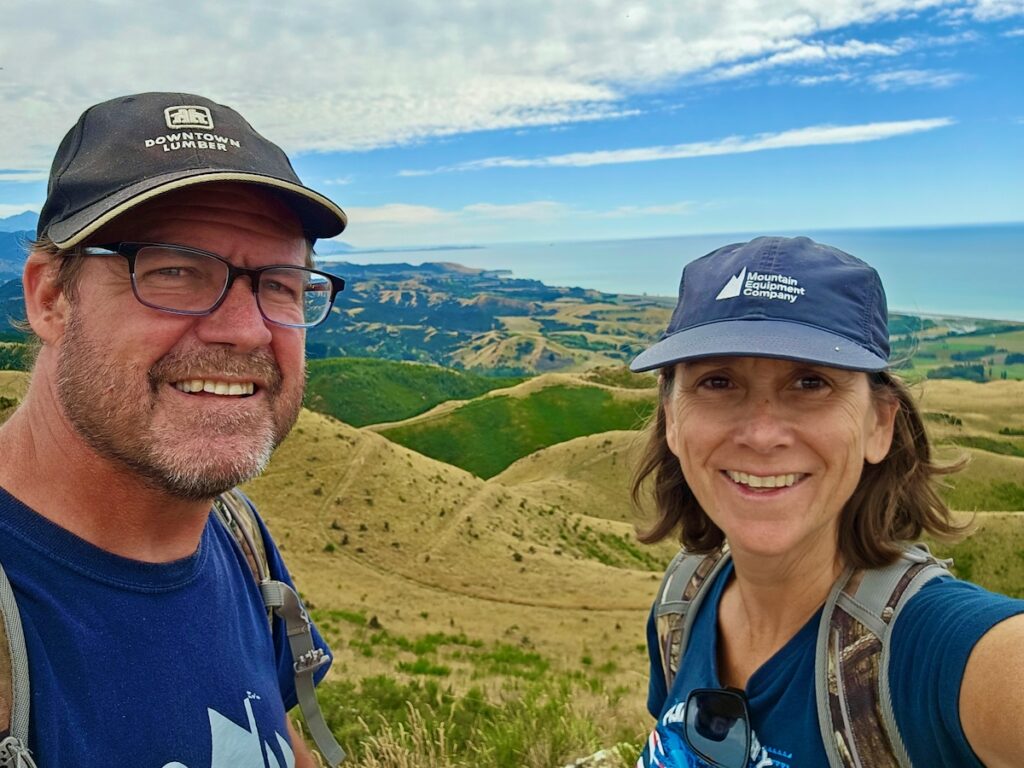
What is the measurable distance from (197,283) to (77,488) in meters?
0.73

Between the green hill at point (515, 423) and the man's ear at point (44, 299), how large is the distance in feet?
214

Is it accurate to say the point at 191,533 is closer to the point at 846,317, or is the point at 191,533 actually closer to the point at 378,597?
the point at 846,317

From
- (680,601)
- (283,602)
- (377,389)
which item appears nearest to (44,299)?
Answer: (283,602)

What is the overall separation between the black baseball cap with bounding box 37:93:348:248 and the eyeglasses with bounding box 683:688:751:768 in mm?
2132

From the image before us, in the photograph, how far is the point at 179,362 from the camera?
90.7 inches

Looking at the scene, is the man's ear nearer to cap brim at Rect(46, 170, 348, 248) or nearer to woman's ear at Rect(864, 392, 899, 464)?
cap brim at Rect(46, 170, 348, 248)

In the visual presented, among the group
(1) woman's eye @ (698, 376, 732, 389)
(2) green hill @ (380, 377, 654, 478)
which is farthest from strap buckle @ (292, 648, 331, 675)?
(2) green hill @ (380, 377, 654, 478)

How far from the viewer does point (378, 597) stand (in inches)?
931

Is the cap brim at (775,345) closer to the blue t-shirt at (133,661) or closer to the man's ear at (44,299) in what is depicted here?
the blue t-shirt at (133,661)

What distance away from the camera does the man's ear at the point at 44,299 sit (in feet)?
7.53

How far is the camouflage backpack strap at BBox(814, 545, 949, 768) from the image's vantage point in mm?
1897

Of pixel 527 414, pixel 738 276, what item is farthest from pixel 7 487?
pixel 527 414

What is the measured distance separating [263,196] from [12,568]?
4.40ft

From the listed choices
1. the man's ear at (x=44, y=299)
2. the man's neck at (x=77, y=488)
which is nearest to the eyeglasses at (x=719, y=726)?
the man's neck at (x=77, y=488)
